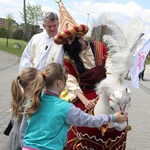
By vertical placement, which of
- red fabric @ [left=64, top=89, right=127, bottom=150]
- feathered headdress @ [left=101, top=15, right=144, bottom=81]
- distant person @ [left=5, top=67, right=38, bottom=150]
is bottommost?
red fabric @ [left=64, top=89, right=127, bottom=150]

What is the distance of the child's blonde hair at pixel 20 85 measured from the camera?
2633 millimetres

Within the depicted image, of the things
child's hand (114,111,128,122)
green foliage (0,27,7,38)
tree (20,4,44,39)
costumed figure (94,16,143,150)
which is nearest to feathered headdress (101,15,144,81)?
costumed figure (94,16,143,150)

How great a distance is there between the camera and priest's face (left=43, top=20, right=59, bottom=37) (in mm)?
3585

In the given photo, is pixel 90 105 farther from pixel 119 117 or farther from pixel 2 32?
pixel 2 32

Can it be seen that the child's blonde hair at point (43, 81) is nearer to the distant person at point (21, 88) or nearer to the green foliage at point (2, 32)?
the distant person at point (21, 88)

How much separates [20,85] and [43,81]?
0.35m

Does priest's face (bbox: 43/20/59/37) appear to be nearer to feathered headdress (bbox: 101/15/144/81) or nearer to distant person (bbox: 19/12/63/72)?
distant person (bbox: 19/12/63/72)

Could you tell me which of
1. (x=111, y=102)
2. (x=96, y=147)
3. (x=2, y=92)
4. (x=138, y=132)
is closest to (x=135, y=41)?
(x=111, y=102)

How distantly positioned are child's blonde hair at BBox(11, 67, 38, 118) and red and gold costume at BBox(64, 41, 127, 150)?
62 centimetres

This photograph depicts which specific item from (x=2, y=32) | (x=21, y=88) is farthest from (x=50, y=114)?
(x=2, y=32)

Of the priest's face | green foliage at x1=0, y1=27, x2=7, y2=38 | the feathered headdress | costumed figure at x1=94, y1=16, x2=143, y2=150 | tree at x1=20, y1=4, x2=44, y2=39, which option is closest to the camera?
costumed figure at x1=94, y1=16, x2=143, y2=150

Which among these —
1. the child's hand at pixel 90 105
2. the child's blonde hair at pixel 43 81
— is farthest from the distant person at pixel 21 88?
the child's hand at pixel 90 105

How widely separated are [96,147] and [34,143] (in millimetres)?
722

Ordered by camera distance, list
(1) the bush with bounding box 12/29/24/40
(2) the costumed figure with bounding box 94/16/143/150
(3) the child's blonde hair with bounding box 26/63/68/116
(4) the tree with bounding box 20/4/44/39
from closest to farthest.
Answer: (3) the child's blonde hair with bounding box 26/63/68/116 → (2) the costumed figure with bounding box 94/16/143/150 → (4) the tree with bounding box 20/4/44/39 → (1) the bush with bounding box 12/29/24/40
